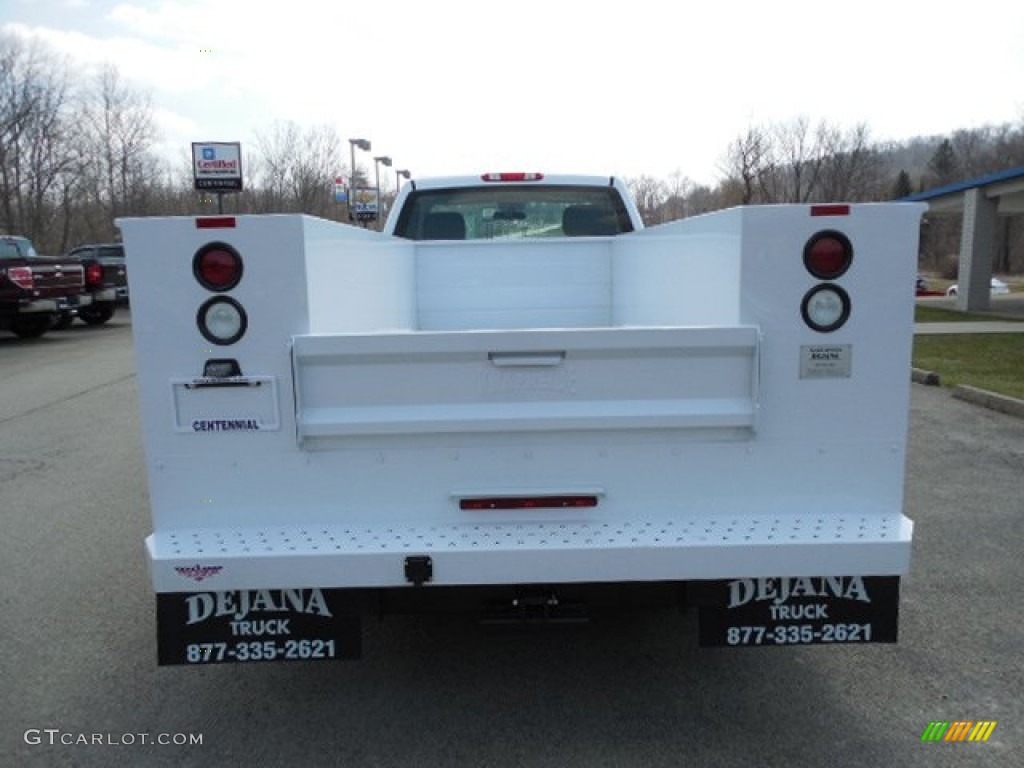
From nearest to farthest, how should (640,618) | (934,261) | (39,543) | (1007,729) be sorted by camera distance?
(1007,729) → (640,618) → (39,543) → (934,261)

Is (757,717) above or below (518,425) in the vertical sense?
below

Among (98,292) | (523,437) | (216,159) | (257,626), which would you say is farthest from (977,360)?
(98,292)

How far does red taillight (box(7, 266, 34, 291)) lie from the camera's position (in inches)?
703

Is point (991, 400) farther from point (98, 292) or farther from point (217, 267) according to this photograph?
point (98, 292)

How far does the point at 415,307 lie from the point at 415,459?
2.83m

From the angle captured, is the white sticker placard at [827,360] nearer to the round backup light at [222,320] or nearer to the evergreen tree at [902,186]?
the round backup light at [222,320]

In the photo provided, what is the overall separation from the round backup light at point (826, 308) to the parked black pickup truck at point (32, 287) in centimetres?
1898

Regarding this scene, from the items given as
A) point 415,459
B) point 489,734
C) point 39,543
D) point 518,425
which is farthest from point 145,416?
point 39,543

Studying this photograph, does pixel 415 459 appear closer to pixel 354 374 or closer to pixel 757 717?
pixel 354 374

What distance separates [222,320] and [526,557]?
120cm

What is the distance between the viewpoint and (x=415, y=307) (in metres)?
5.46

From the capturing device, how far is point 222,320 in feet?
8.86

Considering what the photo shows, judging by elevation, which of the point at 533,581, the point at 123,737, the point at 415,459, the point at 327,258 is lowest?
the point at 123,737

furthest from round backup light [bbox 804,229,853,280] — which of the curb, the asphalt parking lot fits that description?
the curb
